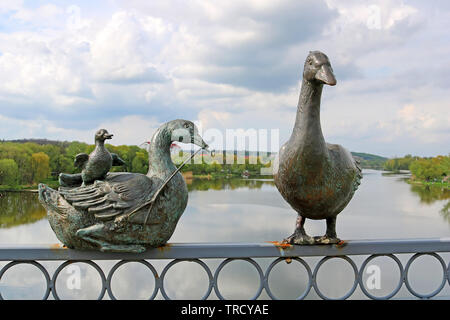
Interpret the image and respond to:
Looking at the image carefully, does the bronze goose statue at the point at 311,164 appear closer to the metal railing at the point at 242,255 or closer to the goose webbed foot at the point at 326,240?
the goose webbed foot at the point at 326,240

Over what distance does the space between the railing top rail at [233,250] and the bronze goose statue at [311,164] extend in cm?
16

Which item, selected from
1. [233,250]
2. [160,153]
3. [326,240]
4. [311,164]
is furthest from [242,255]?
[160,153]

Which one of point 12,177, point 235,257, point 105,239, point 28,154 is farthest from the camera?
point 28,154

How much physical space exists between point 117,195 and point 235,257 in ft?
2.53

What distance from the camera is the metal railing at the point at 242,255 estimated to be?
1896 millimetres

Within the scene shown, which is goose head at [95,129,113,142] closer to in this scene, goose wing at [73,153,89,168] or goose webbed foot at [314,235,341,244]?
goose wing at [73,153,89,168]

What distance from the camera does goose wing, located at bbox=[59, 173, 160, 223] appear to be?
1.81 meters

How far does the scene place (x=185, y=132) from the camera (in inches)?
77.4

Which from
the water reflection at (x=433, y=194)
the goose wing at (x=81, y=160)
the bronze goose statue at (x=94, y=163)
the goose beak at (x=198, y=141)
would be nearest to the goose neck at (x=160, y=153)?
the goose beak at (x=198, y=141)

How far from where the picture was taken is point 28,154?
9.68 metres

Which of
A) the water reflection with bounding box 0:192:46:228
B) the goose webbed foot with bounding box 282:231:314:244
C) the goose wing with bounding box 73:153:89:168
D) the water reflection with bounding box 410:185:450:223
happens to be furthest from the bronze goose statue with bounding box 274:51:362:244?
the water reflection with bounding box 410:185:450:223

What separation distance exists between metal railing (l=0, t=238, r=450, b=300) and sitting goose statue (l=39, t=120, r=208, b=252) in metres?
0.08

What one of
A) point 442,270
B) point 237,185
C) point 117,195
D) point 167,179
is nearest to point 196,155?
point 167,179
